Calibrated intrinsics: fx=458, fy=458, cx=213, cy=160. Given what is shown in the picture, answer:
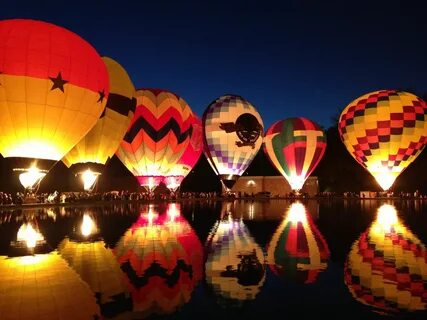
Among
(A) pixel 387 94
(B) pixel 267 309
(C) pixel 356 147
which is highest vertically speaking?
(A) pixel 387 94

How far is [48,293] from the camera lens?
5773mm

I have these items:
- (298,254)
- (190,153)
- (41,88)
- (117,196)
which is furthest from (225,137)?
(298,254)

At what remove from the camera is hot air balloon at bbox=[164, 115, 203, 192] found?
3366 cm

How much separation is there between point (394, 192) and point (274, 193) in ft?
45.2

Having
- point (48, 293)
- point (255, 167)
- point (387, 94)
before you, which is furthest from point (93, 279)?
point (255, 167)

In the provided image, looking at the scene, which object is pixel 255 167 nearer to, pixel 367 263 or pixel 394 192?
pixel 394 192

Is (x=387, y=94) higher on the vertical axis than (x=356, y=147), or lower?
higher

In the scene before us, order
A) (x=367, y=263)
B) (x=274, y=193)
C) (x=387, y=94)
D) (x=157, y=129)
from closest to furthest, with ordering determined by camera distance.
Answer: (x=367, y=263) < (x=157, y=129) < (x=387, y=94) < (x=274, y=193)

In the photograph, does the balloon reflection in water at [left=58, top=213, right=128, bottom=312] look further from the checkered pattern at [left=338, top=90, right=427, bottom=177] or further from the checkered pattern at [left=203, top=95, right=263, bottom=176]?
the checkered pattern at [left=338, top=90, right=427, bottom=177]

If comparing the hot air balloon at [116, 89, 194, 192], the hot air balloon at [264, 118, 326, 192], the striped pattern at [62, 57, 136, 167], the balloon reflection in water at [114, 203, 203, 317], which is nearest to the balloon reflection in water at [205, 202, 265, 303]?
the balloon reflection in water at [114, 203, 203, 317]

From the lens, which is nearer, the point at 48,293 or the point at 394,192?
the point at 48,293

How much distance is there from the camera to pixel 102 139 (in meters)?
23.4

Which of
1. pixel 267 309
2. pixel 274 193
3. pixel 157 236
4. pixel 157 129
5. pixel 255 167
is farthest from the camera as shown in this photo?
pixel 255 167

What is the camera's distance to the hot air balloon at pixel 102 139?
23297 millimetres
